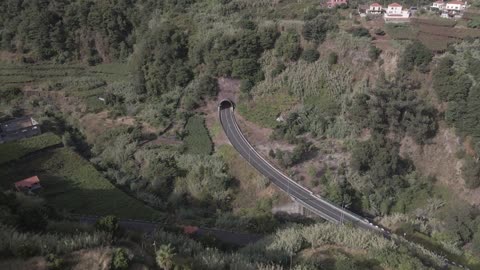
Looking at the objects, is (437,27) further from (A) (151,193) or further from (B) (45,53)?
(B) (45,53)

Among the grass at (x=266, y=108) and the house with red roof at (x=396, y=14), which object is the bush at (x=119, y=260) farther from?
the house with red roof at (x=396, y=14)

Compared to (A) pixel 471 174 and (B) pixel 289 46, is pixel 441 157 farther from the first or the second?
(B) pixel 289 46

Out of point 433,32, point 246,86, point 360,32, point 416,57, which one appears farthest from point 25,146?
point 433,32

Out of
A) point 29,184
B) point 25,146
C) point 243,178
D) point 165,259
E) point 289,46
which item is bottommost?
point 243,178

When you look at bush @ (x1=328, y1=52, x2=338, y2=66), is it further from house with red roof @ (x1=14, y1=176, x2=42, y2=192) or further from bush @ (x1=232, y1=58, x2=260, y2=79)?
house with red roof @ (x1=14, y1=176, x2=42, y2=192)

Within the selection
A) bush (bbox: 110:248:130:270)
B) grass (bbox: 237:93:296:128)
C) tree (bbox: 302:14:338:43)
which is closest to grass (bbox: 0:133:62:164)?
grass (bbox: 237:93:296:128)

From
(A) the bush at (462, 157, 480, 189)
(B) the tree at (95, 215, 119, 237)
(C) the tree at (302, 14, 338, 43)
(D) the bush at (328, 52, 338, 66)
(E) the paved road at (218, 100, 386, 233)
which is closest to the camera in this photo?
(B) the tree at (95, 215, 119, 237)

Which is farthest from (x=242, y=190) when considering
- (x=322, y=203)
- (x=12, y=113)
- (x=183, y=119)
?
(x=12, y=113)
